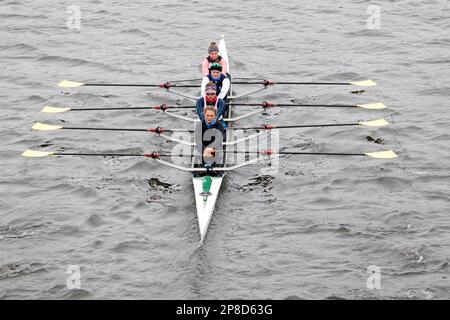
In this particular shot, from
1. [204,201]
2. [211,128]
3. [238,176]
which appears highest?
[211,128]

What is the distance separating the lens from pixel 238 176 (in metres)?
23.3

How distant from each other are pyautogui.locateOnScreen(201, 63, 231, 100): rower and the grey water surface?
2.63 meters

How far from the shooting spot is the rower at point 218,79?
25078mm

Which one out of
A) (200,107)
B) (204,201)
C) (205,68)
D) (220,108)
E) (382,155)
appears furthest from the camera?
(205,68)

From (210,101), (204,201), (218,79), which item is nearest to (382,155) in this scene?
(210,101)

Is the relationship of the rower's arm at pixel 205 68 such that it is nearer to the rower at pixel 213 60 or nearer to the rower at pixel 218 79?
the rower at pixel 213 60

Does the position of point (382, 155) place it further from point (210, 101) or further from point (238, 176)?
point (210, 101)

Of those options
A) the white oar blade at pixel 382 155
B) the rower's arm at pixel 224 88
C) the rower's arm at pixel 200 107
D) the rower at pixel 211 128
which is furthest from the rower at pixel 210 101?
the white oar blade at pixel 382 155

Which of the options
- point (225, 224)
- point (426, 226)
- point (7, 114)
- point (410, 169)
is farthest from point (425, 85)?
point (7, 114)

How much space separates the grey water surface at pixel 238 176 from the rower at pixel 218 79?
8.62 ft

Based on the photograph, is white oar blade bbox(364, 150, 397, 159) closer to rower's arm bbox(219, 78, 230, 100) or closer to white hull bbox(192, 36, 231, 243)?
white hull bbox(192, 36, 231, 243)

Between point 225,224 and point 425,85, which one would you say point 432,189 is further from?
point 425,85

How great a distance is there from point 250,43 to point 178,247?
18.3 meters

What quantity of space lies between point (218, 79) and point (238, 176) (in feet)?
13.0
